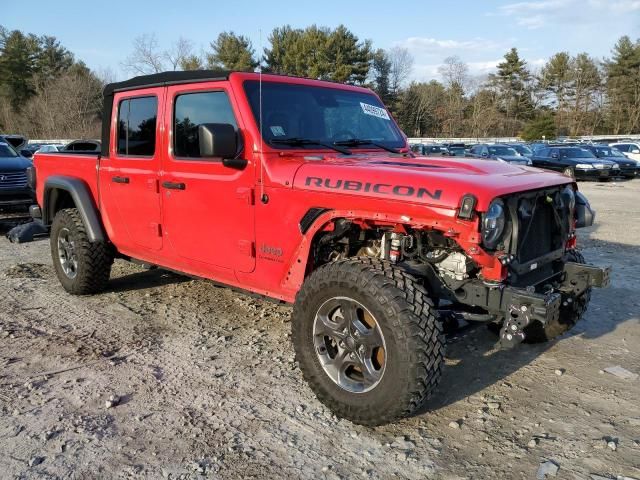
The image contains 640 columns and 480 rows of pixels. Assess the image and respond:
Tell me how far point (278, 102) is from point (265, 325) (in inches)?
77.8

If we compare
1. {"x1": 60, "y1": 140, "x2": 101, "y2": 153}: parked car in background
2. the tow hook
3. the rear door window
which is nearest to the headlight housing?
the tow hook

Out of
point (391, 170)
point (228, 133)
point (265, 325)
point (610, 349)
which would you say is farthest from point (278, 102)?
point (610, 349)

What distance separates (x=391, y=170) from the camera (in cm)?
326

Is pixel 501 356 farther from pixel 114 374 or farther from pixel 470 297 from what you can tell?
pixel 114 374

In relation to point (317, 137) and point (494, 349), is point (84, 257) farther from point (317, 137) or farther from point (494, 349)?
point (494, 349)

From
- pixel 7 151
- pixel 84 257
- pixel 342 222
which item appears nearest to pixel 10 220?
pixel 7 151

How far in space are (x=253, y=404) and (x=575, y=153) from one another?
23756 millimetres

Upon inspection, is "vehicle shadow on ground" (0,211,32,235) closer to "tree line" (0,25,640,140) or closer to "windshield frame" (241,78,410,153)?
"windshield frame" (241,78,410,153)

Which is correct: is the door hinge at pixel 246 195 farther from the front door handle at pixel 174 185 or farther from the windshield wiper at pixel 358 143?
the windshield wiper at pixel 358 143

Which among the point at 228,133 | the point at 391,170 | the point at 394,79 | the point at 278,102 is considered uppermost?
the point at 394,79

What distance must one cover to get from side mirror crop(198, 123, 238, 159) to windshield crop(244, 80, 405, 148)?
320 mm

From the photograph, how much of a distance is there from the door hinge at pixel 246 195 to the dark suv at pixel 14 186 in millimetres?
8479

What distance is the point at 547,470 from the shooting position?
2783mm

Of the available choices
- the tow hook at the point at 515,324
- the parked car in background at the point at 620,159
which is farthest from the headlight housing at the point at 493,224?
the parked car in background at the point at 620,159
